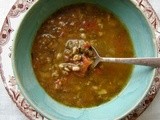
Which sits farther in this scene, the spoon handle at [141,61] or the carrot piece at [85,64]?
the carrot piece at [85,64]

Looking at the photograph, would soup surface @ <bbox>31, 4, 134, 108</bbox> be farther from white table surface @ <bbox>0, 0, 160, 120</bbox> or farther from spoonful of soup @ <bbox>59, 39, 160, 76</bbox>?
white table surface @ <bbox>0, 0, 160, 120</bbox>

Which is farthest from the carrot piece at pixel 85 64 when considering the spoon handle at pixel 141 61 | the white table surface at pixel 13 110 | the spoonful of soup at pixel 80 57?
the white table surface at pixel 13 110

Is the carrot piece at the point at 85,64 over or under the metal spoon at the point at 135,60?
over

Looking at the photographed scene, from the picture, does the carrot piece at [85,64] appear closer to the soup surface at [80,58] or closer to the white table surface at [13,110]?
the soup surface at [80,58]

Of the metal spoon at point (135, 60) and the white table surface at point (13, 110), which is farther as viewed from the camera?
the white table surface at point (13, 110)

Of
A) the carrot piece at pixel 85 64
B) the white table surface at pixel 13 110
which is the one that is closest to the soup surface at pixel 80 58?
the carrot piece at pixel 85 64

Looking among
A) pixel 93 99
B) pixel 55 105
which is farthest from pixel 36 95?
pixel 93 99

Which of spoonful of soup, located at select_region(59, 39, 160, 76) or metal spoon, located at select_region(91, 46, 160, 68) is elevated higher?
spoonful of soup, located at select_region(59, 39, 160, 76)

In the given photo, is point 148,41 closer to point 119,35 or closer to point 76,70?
point 119,35

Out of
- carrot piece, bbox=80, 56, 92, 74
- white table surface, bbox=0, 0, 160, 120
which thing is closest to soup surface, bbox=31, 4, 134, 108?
carrot piece, bbox=80, 56, 92, 74

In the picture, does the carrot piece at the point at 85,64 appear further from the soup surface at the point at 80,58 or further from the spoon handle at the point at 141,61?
the spoon handle at the point at 141,61
